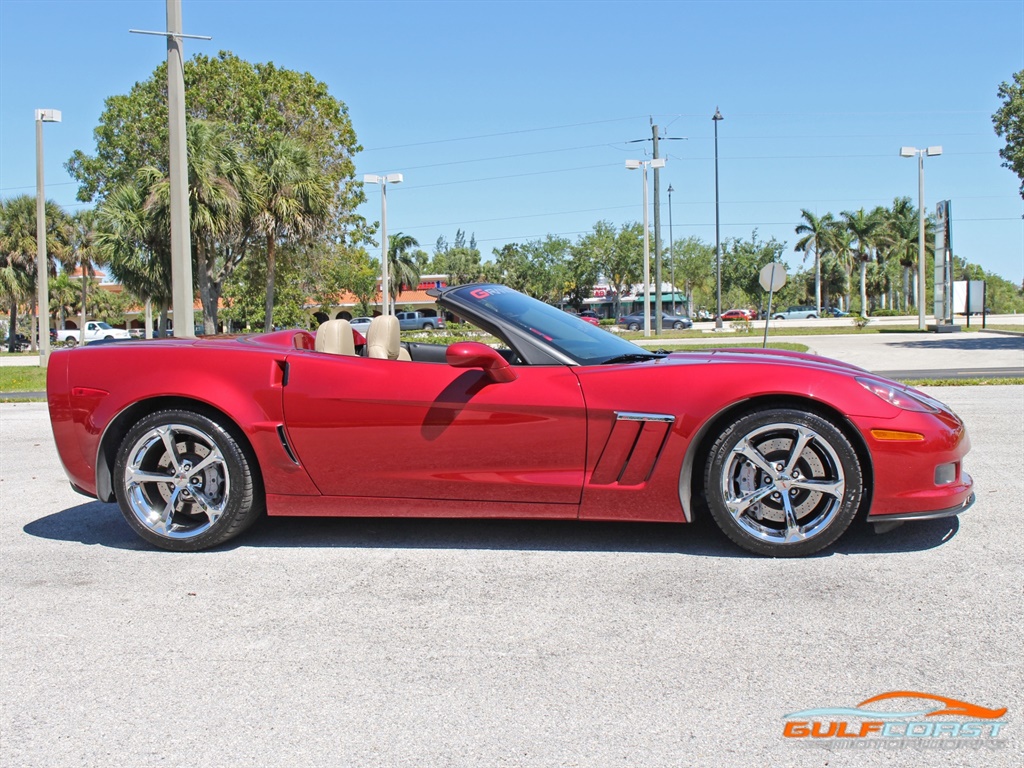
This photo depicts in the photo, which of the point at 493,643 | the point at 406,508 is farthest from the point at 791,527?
the point at 406,508

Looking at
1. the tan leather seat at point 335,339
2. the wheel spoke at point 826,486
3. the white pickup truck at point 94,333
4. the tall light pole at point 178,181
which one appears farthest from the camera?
the white pickup truck at point 94,333

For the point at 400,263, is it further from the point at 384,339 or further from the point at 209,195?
the point at 384,339

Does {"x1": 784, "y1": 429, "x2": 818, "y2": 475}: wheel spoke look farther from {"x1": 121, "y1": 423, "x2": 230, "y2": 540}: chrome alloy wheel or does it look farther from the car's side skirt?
{"x1": 121, "y1": 423, "x2": 230, "y2": 540}: chrome alloy wheel

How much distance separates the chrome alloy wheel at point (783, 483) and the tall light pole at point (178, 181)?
9091 millimetres

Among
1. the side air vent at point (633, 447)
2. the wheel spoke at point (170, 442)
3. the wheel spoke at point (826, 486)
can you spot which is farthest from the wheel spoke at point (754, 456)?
the wheel spoke at point (170, 442)

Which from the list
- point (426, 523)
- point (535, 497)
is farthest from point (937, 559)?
point (426, 523)

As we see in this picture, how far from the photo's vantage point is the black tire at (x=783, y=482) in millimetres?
3834

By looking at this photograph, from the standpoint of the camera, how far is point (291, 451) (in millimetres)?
4199

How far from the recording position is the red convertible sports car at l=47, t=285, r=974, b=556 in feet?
12.7

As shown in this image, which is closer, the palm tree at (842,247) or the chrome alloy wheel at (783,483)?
the chrome alloy wheel at (783,483)

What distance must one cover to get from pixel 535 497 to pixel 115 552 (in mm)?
2104

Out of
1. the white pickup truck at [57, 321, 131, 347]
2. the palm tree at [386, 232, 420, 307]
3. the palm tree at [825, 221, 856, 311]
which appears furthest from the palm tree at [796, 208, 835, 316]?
the white pickup truck at [57, 321, 131, 347]

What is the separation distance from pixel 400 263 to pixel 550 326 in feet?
253

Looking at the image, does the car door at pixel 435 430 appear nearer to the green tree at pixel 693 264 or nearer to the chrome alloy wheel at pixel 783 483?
the chrome alloy wheel at pixel 783 483
